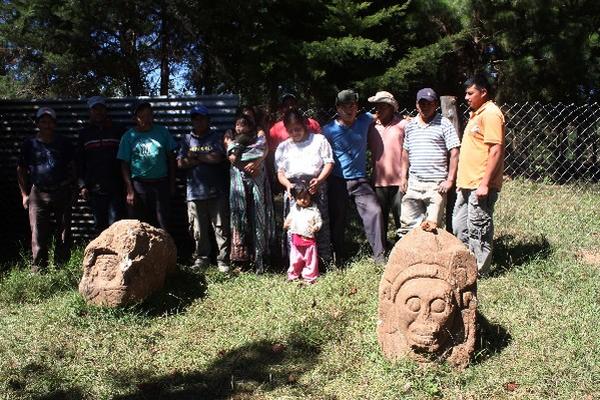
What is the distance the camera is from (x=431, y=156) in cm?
512

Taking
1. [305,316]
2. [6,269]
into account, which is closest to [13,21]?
[6,269]

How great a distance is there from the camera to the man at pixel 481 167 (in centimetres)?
466

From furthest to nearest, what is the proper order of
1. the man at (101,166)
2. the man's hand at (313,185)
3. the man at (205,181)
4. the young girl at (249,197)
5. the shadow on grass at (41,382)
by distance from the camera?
the man at (101,166), the man at (205,181), the young girl at (249,197), the man's hand at (313,185), the shadow on grass at (41,382)

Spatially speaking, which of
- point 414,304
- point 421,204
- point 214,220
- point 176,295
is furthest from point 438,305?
point 214,220

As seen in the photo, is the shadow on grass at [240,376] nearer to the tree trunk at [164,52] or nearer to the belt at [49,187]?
the belt at [49,187]

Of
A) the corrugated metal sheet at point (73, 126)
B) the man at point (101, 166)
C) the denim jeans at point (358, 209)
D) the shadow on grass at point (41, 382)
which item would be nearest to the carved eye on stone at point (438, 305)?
the denim jeans at point (358, 209)

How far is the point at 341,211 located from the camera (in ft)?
18.5

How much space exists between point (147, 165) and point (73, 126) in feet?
5.40

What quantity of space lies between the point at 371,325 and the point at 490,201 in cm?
148

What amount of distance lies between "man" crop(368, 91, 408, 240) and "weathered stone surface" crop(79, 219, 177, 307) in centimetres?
215

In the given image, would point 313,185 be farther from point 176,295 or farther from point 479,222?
point 176,295

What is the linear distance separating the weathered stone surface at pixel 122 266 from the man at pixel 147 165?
699 millimetres

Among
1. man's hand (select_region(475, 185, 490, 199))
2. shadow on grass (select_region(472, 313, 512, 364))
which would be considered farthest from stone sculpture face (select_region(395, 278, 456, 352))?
man's hand (select_region(475, 185, 490, 199))

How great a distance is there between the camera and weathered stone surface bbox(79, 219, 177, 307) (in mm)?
4926
